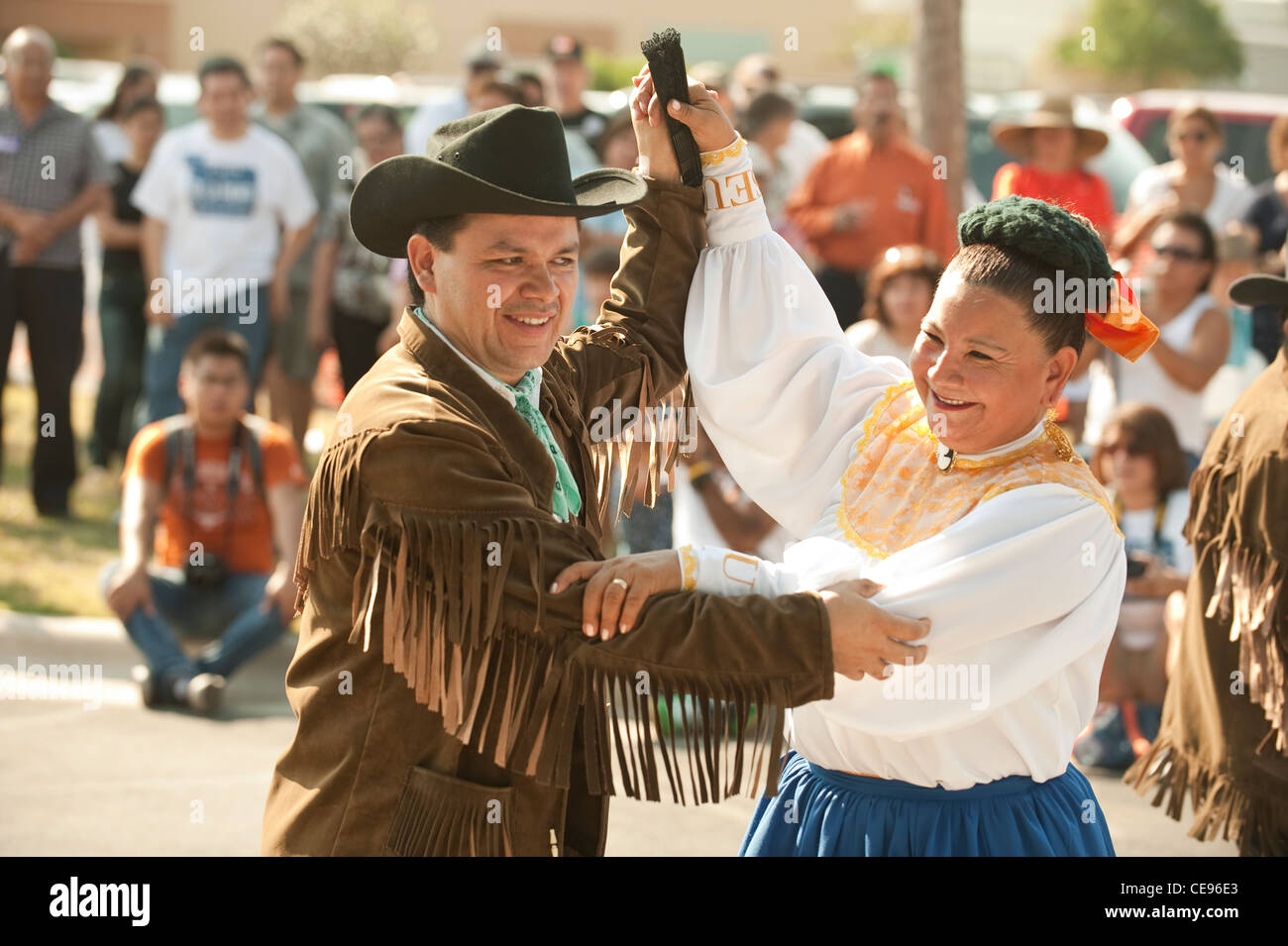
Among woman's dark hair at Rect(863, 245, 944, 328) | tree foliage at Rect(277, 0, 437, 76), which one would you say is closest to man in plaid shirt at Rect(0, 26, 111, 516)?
woman's dark hair at Rect(863, 245, 944, 328)

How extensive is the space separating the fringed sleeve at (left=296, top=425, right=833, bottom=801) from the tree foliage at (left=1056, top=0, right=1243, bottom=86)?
40605 millimetres

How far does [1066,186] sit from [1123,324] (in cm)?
583

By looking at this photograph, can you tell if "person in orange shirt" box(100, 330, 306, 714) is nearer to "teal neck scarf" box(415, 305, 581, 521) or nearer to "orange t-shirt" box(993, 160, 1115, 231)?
"teal neck scarf" box(415, 305, 581, 521)

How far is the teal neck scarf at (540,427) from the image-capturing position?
112 inches

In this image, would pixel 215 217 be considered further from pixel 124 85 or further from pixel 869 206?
pixel 869 206

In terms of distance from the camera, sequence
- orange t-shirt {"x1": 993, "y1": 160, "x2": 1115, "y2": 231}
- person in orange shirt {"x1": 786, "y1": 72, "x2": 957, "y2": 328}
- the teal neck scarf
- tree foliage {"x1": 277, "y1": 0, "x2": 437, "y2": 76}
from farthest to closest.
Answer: tree foliage {"x1": 277, "y1": 0, "x2": 437, "y2": 76}
person in orange shirt {"x1": 786, "y1": 72, "x2": 957, "y2": 328}
orange t-shirt {"x1": 993, "y1": 160, "x2": 1115, "y2": 231}
the teal neck scarf

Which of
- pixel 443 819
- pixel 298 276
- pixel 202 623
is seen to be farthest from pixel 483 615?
pixel 298 276

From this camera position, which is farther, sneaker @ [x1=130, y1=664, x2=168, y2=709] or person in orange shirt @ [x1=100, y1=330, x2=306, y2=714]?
person in orange shirt @ [x1=100, y1=330, x2=306, y2=714]

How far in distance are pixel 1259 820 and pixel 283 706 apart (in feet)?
13.4

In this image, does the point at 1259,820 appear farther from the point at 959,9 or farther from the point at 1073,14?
the point at 1073,14

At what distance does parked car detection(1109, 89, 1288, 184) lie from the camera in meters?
12.3

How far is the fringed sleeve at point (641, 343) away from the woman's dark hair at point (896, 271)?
3.50 metres

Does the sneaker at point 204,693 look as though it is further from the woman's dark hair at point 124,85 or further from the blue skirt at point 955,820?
the woman's dark hair at point 124,85

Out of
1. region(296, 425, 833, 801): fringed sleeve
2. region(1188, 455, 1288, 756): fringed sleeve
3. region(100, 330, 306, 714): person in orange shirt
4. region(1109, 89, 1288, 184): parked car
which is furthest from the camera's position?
region(1109, 89, 1288, 184): parked car
